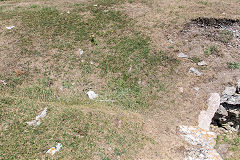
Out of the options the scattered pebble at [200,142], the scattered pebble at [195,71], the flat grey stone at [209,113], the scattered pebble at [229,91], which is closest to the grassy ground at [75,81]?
the scattered pebble at [195,71]

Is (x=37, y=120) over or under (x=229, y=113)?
over

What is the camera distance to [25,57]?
1203cm

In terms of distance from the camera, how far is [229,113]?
31.4 feet

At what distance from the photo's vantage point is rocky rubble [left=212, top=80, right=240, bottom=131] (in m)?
9.38

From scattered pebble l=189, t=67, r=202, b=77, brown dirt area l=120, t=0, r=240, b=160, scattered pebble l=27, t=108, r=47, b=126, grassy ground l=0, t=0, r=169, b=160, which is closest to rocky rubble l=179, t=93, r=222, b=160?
brown dirt area l=120, t=0, r=240, b=160

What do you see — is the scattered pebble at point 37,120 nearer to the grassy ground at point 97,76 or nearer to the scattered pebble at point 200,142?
the grassy ground at point 97,76

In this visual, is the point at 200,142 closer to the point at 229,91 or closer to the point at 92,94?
the point at 229,91

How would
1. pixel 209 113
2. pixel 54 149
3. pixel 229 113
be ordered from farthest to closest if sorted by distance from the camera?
pixel 209 113 < pixel 229 113 < pixel 54 149

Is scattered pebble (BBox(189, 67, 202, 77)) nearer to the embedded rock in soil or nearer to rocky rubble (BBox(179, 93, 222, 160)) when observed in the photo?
rocky rubble (BBox(179, 93, 222, 160))

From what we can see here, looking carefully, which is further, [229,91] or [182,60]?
[182,60]

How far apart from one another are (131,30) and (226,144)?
8846 millimetres

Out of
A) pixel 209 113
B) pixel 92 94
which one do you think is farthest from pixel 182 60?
pixel 92 94

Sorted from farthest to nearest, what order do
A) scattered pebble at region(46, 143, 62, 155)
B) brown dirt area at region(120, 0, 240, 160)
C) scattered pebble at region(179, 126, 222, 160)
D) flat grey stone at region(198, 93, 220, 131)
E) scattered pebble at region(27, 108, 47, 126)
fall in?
flat grey stone at region(198, 93, 220, 131)
brown dirt area at region(120, 0, 240, 160)
scattered pebble at region(27, 108, 47, 126)
scattered pebble at region(179, 126, 222, 160)
scattered pebble at region(46, 143, 62, 155)

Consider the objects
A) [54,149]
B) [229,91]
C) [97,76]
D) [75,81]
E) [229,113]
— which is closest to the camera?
[54,149]
